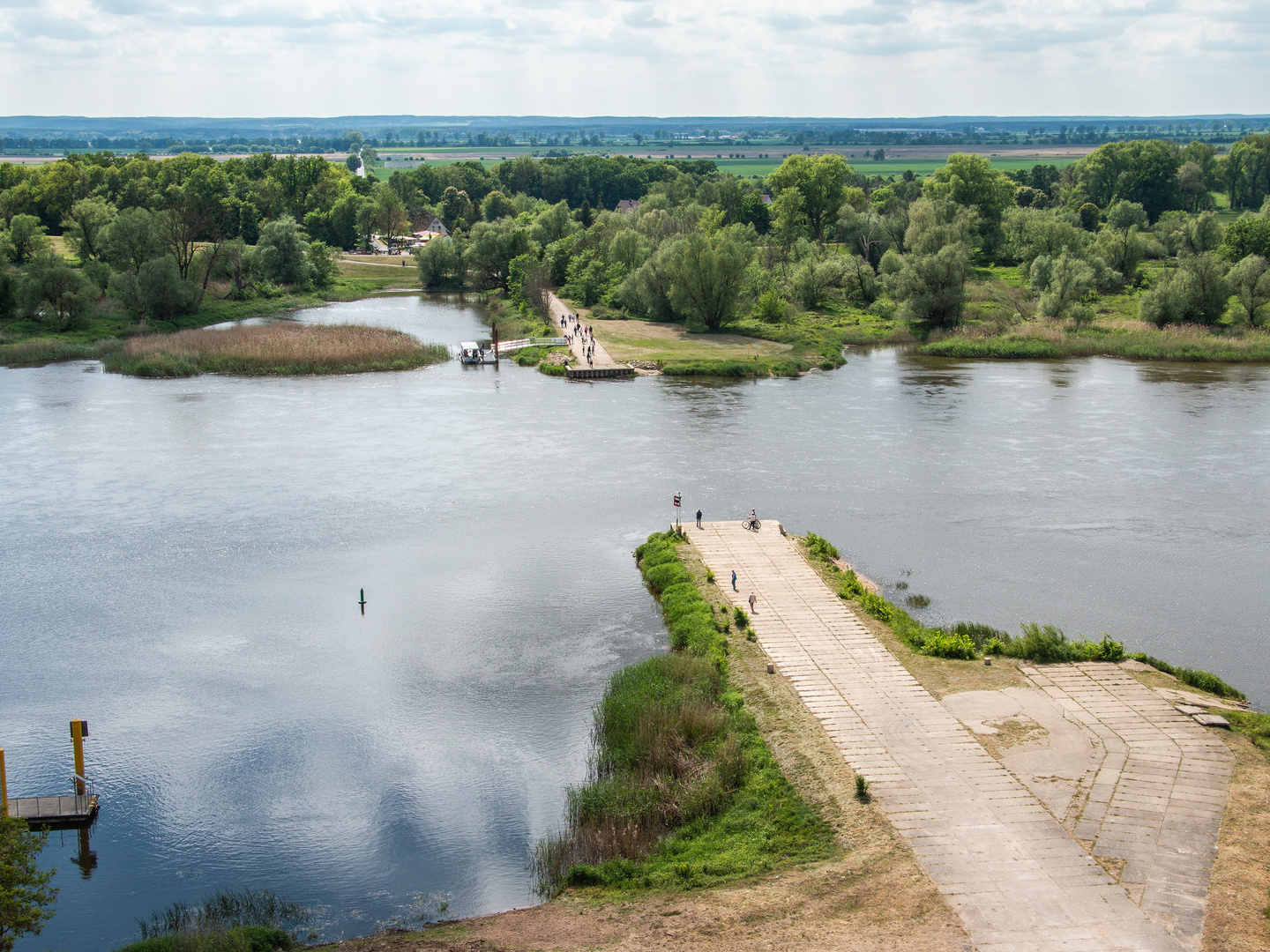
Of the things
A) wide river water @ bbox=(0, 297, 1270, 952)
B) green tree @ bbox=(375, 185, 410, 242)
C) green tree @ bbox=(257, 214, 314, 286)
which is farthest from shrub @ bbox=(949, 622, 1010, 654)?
green tree @ bbox=(375, 185, 410, 242)


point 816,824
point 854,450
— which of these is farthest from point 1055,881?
point 854,450

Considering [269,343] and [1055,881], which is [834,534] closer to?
[1055,881]

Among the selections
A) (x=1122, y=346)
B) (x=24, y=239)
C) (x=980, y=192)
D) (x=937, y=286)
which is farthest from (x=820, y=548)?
(x=980, y=192)

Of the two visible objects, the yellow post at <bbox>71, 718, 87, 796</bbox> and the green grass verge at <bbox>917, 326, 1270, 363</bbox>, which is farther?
the green grass verge at <bbox>917, 326, 1270, 363</bbox>

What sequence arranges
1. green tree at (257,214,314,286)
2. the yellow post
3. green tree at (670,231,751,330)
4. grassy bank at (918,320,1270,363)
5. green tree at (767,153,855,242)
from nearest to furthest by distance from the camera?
the yellow post
grassy bank at (918,320,1270,363)
green tree at (670,231,751,330)
green tree at (257,214,314,286)
green tree at (767,153,855,242)

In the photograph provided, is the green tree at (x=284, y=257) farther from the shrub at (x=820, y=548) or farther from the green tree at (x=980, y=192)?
the shrub at (x=820, y=548)

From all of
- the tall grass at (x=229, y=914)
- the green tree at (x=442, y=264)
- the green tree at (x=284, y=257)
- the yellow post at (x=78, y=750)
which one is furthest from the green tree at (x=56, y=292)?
the tall grass at (x=229, y=914)

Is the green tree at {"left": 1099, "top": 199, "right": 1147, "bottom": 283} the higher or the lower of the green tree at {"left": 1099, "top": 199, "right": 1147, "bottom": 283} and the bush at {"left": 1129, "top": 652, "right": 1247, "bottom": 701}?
the higher

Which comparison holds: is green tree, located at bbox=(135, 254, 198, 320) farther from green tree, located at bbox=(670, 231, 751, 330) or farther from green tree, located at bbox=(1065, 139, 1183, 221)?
green tree, located at bbox=(1065, 139, 1183, 221)
